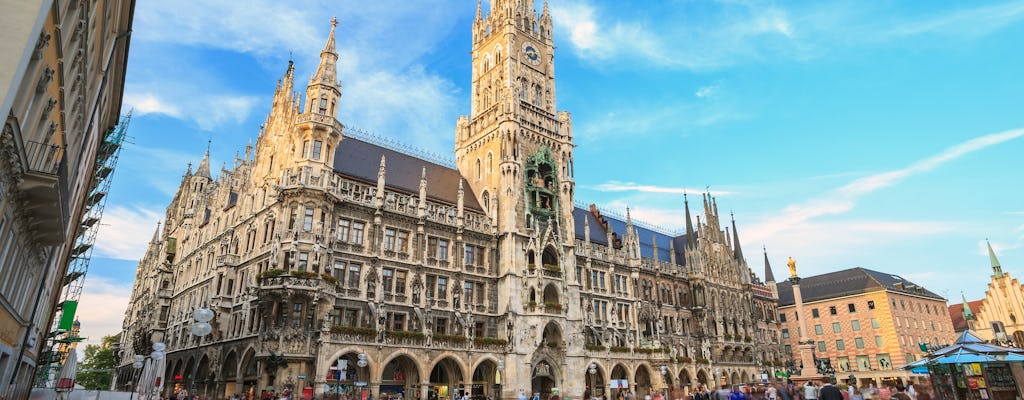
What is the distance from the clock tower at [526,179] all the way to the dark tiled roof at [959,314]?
78516mm

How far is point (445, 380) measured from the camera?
4238cm

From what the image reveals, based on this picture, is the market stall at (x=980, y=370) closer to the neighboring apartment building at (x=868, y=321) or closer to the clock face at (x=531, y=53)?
the clock face at (x=531, y=53)

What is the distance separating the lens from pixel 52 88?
1595 cm

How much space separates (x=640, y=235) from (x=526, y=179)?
25.4m

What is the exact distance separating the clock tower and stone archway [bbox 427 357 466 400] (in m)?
4.16

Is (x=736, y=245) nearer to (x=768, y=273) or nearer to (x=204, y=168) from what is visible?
(x=768, y=273)

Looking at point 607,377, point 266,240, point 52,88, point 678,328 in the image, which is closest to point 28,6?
point 52,88

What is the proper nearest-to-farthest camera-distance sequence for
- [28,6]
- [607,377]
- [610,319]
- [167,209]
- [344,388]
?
[28,6] → [344,388] → [607,377] → [610,319] → [167,209]

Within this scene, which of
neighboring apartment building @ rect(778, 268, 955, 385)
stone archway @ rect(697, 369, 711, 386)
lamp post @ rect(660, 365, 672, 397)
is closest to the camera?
lamp post @ rect(660, 365, 672, 397)

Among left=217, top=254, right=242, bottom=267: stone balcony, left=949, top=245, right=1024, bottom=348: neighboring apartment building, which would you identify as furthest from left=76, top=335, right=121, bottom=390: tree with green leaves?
left=949, top=245, right=1024, bottom=348: neighboring apartment building

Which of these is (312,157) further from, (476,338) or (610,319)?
(610,319)

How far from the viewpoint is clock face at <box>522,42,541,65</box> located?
58.8 meters

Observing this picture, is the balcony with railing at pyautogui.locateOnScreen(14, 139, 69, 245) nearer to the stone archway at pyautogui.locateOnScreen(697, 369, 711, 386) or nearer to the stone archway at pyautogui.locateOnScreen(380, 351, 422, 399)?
the stone archway at pyautogui.locateOnScreen(380, 351, 422, 399)

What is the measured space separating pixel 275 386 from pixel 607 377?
1122 inches
